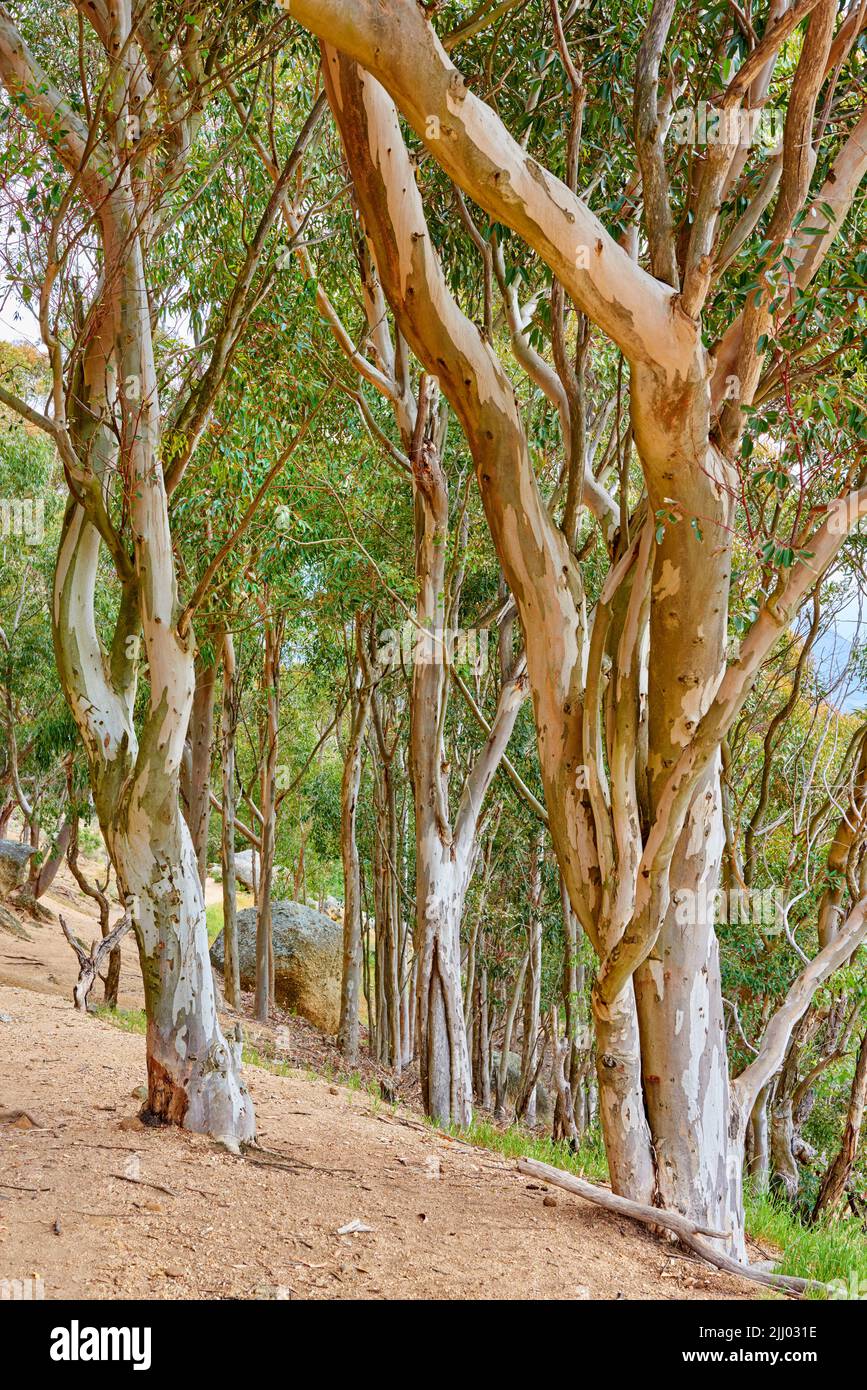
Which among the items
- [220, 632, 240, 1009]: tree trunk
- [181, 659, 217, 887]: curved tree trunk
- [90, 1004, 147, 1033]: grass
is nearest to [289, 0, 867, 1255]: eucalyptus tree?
[90, 1004, 147, 1033]: grass

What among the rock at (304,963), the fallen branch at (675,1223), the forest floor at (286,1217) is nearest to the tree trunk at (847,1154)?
the forest floor at (286,1217)

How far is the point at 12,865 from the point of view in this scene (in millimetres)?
16922

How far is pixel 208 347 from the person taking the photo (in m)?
7.29

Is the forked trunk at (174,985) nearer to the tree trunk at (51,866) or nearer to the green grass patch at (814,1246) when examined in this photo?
the green grass patch at (814,1246)

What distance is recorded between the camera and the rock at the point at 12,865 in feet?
54.6

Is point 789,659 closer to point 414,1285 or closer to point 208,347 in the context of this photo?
point 208,347

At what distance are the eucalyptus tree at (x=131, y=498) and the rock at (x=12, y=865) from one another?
12488 millimetres

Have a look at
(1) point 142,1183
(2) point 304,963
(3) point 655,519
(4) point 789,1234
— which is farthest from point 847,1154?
(2) point 304,963

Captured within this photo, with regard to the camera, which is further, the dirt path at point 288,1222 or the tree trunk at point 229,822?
the tree trunk at point 229,822

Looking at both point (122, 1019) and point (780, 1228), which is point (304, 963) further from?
point (780, 1228)

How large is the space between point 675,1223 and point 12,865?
1492 centimetres

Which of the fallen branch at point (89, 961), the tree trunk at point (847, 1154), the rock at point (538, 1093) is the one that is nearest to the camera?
the tree trunk at point (847, 1154)

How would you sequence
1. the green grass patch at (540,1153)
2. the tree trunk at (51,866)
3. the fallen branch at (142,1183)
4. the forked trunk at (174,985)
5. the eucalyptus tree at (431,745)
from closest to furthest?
the fallen branch at (142,1183) < the forked trunk at (174,985) < the green grass patch at (540,1153) < the eucalyptus tree at (431,745) < the tree trunk at (51,866)

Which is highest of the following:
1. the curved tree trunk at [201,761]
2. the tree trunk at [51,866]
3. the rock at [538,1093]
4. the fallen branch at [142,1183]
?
the curved tree trunk at [201,761]
